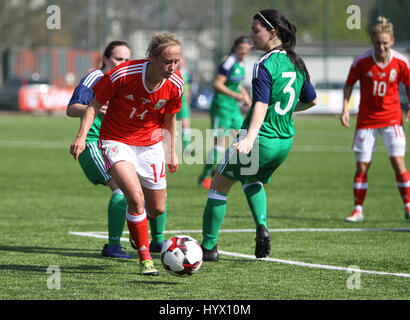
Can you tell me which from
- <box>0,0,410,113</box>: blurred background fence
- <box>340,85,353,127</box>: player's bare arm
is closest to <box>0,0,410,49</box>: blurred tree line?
<box>0,0,410,113</box>: blurred background fence

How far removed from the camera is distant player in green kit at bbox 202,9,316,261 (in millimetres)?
6344

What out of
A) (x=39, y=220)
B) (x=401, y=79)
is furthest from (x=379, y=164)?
(x=39, y=220)

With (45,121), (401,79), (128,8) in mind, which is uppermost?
(128,8)

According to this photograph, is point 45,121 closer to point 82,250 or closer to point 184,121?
point 184,121

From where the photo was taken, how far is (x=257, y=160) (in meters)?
6.62

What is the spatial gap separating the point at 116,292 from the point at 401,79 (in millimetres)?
5371

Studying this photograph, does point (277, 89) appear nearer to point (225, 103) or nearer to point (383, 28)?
point (383, 28)

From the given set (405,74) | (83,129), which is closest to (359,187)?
(405,74)

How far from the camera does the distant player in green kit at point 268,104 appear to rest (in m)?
6.34

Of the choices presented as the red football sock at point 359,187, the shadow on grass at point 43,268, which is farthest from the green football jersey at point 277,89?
the red football sock at point 359,187

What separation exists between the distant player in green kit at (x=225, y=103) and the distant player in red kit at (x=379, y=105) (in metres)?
3.19

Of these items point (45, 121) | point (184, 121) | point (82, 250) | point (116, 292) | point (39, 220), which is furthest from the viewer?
point (45, 121)

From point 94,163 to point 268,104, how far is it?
5.86ft

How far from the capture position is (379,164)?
17.6 m
